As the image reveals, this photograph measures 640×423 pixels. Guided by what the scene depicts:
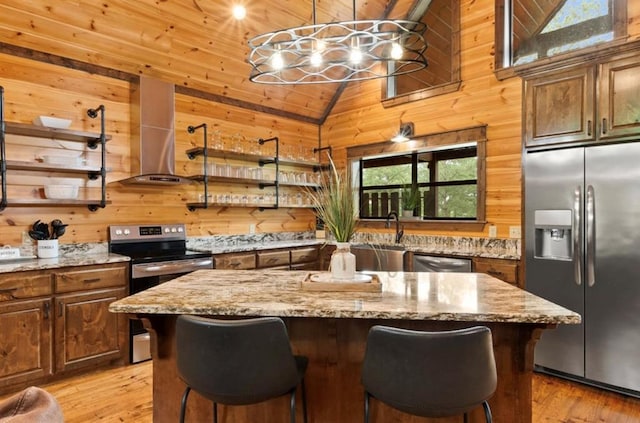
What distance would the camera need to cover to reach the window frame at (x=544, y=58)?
2963mm

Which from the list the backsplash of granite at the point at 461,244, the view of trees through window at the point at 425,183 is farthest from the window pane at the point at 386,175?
the backsplash of granite at the point at 461,244

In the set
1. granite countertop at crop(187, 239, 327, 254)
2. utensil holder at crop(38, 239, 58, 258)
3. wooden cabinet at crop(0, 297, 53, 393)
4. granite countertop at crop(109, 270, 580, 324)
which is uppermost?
utensil holder at crop(38, 239, 58, 258)

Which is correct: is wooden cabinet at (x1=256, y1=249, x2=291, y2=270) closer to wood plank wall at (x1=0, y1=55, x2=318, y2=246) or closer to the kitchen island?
wood plank wall at (x1=0, y1=55, x2=318, y2=246)

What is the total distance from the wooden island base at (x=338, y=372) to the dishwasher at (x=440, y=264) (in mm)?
1930

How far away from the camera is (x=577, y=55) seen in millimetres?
3041

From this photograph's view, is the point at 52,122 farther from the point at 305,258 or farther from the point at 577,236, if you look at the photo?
the point at 577,236

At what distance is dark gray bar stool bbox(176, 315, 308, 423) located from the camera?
4.81ft

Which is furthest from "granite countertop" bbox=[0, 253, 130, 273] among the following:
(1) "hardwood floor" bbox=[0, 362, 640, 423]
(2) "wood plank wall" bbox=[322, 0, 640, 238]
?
(2) "wood plank wall" bbox=[322, 0, 640, 238]

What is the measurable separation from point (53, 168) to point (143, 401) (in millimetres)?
2073

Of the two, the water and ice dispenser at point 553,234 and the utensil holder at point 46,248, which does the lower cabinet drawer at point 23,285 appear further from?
the water and ice dispenser at point 553,234

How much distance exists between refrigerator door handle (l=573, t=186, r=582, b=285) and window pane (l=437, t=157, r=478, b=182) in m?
1.29

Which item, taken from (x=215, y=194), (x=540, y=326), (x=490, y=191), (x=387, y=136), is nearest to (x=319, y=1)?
(x=387, y=136)

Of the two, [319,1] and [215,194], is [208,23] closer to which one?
[319,1]

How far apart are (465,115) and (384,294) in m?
3.00
